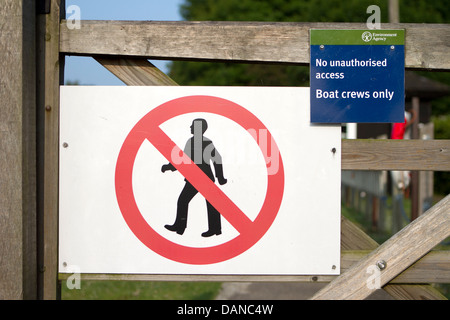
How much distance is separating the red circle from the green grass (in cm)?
313

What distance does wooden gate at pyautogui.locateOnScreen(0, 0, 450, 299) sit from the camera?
2.64 meters

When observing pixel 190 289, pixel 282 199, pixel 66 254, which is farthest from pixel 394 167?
pixel 190 289

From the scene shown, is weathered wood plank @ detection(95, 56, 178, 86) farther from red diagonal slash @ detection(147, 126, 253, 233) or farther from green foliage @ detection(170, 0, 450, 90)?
green foliage @ detection(170, 0, 450, 90)

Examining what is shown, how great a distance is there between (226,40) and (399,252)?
51.9 inches

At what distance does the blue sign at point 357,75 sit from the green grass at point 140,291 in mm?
3636

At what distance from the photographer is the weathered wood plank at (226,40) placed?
8.70ft

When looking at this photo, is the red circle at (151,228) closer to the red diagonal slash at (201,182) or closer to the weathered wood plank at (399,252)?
the red diagonal slash at (201,182)

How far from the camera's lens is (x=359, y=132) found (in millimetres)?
16281

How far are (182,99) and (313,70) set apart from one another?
65cm

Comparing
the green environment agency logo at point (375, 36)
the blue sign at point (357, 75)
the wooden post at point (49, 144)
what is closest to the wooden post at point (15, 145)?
the wooden post at point (49, 144)

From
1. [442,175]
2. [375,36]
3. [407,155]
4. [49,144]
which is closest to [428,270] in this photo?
[407,155]

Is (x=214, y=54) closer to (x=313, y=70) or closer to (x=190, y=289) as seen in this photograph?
(x=313, y=70)

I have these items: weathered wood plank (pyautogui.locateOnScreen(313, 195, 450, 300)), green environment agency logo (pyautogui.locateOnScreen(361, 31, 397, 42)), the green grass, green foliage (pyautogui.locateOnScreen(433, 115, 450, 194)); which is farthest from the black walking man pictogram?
green foliage (pyautogui.locateOnScreen(433, 115, 450, 194))

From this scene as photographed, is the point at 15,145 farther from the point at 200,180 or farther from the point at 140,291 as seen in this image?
the point at 140,291
